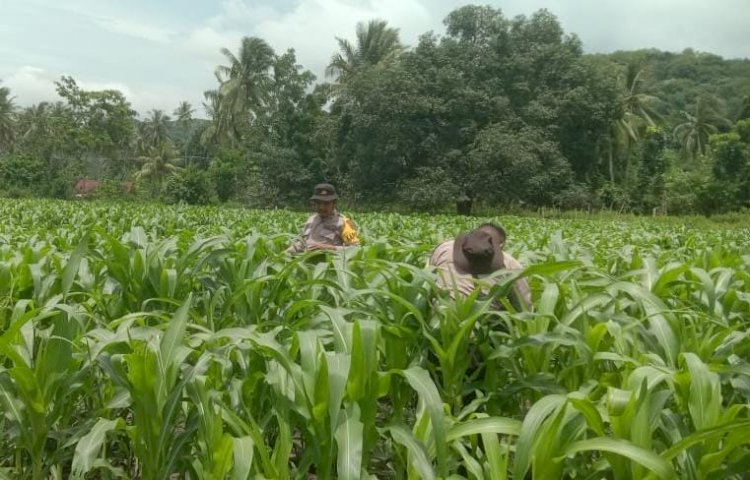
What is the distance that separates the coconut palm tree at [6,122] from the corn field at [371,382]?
55.4 metres

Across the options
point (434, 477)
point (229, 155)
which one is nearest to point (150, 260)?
point (434, 477)

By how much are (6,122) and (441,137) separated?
3866 centimetres

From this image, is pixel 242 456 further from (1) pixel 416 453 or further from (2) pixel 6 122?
(2) pixel 6 122

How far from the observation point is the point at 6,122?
165ft

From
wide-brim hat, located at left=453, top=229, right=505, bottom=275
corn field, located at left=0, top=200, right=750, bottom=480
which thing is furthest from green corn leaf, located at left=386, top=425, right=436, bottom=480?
wide-brim hat, located at left=453, top=229, right=505, bottom=275

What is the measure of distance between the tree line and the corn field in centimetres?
2433

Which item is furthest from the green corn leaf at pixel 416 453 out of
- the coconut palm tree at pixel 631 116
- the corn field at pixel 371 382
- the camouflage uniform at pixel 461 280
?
the coconut palm tree at pixel 631 116

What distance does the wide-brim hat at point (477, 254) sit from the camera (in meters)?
3.00

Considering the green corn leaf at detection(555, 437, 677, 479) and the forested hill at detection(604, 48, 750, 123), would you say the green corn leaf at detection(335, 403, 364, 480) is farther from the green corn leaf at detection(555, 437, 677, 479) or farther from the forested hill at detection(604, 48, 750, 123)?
the forested hill at detection(604, 48, 750, 123)

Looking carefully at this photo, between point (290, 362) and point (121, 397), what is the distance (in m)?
0.62

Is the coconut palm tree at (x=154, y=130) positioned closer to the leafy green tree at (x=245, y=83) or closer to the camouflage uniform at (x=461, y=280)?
the leafy green tree at (x=245, y=83)

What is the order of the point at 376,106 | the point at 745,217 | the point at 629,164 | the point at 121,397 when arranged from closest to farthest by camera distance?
1. the point at 121,397
2. the point at 745,217
3. the point at 376,106
4. the point at 629,164

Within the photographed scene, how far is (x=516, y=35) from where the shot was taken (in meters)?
31.4

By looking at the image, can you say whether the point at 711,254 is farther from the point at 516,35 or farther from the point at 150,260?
the point at 516,35
